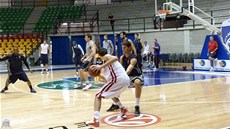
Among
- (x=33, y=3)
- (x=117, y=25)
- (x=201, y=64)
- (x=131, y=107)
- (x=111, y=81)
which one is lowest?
(x=131, y=107)

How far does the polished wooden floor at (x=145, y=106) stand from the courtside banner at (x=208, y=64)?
456cm

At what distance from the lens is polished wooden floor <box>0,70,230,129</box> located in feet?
20.8

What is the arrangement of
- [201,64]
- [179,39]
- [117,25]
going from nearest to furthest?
[201,64] < [179,39] < [117,25]

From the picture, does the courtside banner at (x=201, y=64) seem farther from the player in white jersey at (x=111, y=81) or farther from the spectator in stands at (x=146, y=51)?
the player in white jersey at (x=111, y=81)

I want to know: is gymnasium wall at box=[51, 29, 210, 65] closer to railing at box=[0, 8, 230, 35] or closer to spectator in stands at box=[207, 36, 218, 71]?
railing at box=[0, 8, 230, 35]

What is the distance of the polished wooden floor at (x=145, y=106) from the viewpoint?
20.8 feet

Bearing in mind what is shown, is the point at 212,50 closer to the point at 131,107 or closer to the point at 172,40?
the point at 172,40

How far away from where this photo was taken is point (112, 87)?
6.20 metres

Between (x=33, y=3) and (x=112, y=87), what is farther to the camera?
(x=33, y=3)

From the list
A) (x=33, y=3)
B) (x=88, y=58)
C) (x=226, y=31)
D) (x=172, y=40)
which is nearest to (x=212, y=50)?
(x=172, y=40)

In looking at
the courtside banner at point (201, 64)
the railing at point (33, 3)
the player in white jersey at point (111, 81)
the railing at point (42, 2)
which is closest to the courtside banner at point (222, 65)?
the courtside banner at point (201, 64)

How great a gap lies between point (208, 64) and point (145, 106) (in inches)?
379

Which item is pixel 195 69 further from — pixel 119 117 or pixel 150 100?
pixel 119 117

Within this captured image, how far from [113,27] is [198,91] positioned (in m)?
14.5
